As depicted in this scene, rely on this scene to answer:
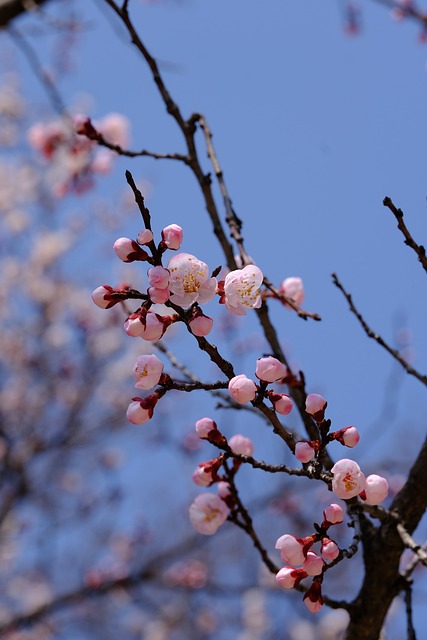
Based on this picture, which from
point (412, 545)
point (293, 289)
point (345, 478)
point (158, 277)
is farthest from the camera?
point (293, 289)

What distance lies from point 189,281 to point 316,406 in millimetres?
348

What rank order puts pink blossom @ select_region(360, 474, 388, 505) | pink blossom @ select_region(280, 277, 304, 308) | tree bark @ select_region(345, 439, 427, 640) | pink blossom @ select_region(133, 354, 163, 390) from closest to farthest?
pink blossom @ select_region(133, 354, 163, 390) → pink blossom @ select_region(360, 474, 388, 505) → tree bark @ select_region(345, 439, 427, 640) → pink blossom @ select_region(280, 277, 304, 308)

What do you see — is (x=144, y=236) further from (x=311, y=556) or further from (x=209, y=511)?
(x=209, y=511)

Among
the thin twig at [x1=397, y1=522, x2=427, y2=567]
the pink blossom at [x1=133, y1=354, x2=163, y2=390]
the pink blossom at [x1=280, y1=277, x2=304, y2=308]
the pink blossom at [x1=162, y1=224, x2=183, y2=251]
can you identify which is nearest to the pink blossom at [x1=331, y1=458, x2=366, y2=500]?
the thin twig at [x1=397, y1=522, x2=427, y2=567]

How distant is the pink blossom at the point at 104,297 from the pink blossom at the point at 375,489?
59 cm

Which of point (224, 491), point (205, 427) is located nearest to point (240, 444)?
point (224, 491)

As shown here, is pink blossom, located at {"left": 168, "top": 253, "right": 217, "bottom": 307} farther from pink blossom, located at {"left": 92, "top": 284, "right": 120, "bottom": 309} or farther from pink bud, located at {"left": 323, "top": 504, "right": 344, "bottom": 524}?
pink bud, located at {"left": 323, "top": 504, "right": 344, "bottom": 524}

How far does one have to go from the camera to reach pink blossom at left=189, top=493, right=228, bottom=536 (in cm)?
155

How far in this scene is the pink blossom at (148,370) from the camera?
1.10 meters

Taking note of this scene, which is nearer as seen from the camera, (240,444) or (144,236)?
(144,236)

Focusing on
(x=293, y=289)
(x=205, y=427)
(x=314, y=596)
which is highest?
(x=293, y=289)

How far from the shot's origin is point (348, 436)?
1.16 meters

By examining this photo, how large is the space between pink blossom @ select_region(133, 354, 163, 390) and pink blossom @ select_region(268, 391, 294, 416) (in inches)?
8.3

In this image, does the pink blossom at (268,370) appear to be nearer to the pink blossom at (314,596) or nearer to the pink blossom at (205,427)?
the pink blossom at (205,427)
